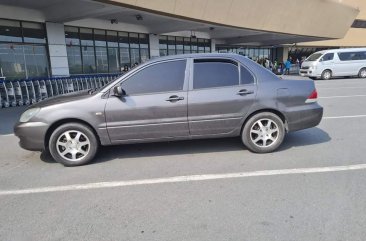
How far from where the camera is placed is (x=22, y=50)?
13.3 meters

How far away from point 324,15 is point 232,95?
1028 inches

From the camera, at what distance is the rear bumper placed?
477 centimetres

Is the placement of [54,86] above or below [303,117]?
above

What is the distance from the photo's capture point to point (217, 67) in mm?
4715

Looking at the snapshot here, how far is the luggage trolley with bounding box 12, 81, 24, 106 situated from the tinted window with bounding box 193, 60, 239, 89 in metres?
9.21

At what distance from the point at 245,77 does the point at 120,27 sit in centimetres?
1435

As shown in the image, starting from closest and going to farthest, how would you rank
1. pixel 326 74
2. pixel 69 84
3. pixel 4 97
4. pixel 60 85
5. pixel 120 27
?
1. pixel 4 97
2. pixel 60 85
3. pixel 69 84
4. pixel 120 27
5. pixel 326 74

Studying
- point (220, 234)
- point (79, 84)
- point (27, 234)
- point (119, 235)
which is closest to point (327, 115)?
point (220, 234)

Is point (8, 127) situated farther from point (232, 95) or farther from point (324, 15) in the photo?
Answer: point (324, 15)

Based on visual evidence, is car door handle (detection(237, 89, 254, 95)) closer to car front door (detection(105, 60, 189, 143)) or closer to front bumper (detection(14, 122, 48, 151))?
car front door (detection(105, 60, 189, 143))

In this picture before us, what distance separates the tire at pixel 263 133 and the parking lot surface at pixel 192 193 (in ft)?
0.53

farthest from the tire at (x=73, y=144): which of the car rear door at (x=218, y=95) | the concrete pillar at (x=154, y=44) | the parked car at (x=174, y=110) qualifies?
the concrete pillar at (x=154, y=44)

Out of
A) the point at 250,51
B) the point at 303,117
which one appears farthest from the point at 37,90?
the point at 250,51

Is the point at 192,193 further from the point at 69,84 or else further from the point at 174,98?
the point at 69,84
